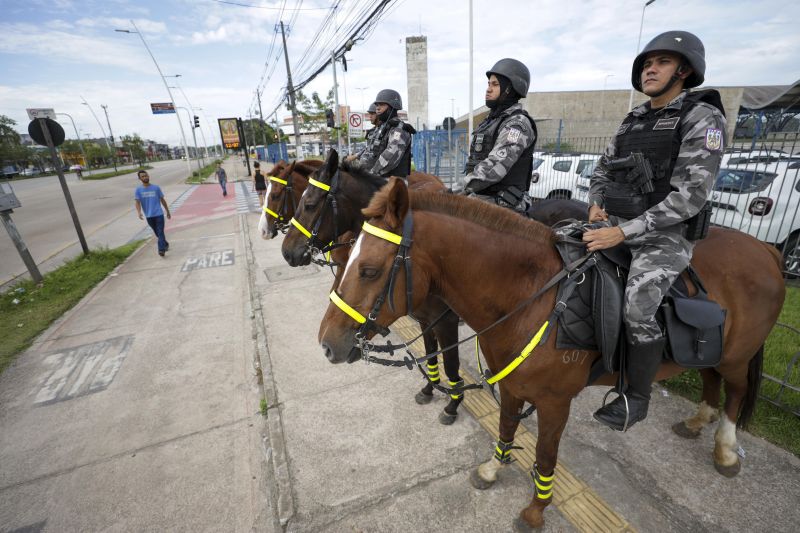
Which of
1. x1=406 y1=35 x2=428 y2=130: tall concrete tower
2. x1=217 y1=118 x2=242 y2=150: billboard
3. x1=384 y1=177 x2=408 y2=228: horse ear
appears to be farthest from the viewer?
x1=406 y1=35 x2=428 y2=130: tall concrete tower

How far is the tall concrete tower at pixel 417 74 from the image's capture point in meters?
34.7

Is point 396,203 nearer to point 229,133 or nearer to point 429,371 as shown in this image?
point 429,371

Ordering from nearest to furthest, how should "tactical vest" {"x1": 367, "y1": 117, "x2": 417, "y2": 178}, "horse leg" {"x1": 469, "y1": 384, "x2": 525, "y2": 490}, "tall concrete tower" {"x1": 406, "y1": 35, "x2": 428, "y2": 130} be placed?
"horse leg" {"x1": 469, "y1": 384, "x2": 525, "y2": 490}, "tactical vest" {"x1": 367, "y1": 117, "x2": 417, "y2": 178}, "tall concrete tower" {"x1": 406, "y1": 35, "x2": 428, "y2": 130}

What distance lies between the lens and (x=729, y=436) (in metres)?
2.65

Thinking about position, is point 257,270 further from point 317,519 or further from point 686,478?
point 686,478

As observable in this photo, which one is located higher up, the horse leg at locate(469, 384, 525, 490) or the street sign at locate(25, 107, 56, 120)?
the street sign at locate(25, 107, 56, 120)

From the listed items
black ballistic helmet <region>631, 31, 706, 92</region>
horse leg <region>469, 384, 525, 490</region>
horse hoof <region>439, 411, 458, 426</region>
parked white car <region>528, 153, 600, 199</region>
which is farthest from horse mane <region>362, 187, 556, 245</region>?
parked white car <region>528, 153, 600, 199</region>

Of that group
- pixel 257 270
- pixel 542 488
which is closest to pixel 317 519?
pixel 542 488

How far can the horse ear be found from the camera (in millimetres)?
1667

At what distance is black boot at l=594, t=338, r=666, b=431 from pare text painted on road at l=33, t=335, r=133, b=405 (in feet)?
17.3

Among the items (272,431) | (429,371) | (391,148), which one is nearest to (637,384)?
(429,371)

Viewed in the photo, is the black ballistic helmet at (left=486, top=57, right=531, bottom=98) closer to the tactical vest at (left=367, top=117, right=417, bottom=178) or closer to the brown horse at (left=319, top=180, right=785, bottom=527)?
the tactical vest at (left=367, top=117, right=417, bottom=178)

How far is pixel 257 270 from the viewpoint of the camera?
7723mm

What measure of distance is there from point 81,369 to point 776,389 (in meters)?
7.93
